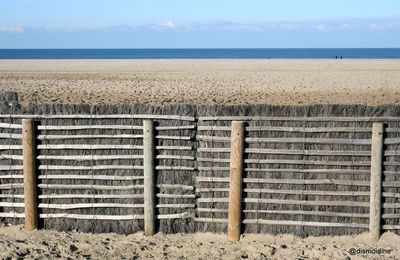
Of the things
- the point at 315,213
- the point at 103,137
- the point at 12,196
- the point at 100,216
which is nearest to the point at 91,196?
the point at 100,216

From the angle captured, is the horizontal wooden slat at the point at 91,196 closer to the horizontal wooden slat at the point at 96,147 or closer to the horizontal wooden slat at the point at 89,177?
the horizontal wooden slat at the point at 89,177

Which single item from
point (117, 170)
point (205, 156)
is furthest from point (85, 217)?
point (205, 156)

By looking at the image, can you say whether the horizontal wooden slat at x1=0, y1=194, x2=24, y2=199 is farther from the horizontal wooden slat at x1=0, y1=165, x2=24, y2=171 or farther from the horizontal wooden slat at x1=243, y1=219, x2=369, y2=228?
the horizontal wooden slat at x1=243, y1=219, x2=369, y2=228

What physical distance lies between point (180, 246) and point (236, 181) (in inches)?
35.4

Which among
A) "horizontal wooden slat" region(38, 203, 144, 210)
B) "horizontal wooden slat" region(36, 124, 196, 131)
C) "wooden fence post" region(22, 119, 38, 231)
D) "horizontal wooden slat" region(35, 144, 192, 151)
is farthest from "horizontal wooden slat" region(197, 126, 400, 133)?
"wooden fence post" region(22, 119, 38, 231)

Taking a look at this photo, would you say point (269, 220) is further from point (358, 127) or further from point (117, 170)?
point (117, 170)

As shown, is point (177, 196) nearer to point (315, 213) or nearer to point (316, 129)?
point (315, 213)

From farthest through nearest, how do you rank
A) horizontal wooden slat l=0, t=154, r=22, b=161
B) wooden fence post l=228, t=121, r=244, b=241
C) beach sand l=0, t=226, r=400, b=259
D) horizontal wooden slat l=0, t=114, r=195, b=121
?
horizontal wooden slat l=0, t=154, r=22, b=161, horizontal wooden slat l=0, t=114, r=195, b=121, wooden fence post l=228, t=121, r=244, b=241, beach sand l=0, t=226, r=400, b=259

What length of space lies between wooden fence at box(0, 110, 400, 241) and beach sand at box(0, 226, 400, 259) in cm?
13

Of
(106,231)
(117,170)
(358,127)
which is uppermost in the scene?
(358,127)

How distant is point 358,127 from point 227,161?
54.8 inches

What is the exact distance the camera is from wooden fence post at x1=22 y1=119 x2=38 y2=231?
5266mm

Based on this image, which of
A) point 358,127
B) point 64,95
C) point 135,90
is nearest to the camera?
point 358,127

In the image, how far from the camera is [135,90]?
19.1 meters
